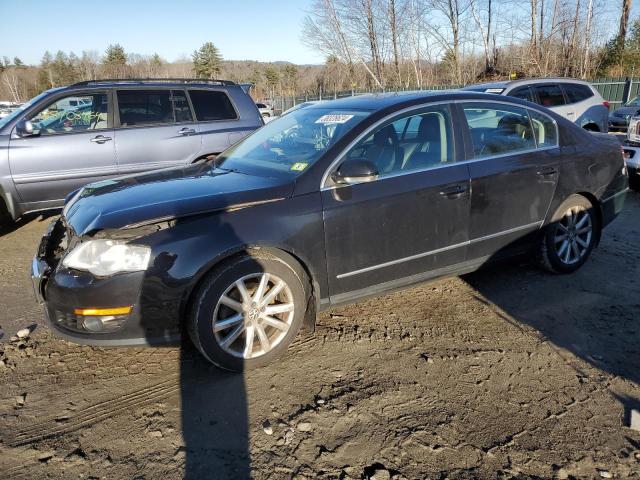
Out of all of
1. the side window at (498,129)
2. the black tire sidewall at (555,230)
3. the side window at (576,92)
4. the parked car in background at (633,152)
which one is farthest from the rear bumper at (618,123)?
the side window at (498,129)

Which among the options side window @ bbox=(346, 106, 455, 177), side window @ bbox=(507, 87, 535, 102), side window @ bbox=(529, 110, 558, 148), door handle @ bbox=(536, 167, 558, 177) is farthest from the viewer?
side window @ bbox=(507, 87, 535, 102)

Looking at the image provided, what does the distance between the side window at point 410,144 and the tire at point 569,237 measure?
1.34 metres

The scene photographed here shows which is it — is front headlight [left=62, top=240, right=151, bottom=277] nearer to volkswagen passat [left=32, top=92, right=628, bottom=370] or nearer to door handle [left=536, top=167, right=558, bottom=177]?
volkswagen passat [left=32, top=92, right=628, bottom=370]

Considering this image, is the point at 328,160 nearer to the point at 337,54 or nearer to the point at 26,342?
the point at 26,342

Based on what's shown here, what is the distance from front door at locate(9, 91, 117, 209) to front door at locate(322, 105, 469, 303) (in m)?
4.26

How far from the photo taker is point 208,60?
8156cm

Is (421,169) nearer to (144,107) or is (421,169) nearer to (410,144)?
(410,144)

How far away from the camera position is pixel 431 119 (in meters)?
3.69

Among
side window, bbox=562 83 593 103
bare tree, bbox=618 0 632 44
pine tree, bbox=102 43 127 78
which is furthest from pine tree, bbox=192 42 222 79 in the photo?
side window, bbox=562 83 593 103

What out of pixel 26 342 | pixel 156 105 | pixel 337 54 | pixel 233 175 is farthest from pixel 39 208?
pixel 337 54

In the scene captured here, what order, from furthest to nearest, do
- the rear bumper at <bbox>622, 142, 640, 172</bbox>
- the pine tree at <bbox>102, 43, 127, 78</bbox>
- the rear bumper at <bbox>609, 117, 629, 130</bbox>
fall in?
the pine tree at <bbox>102, 43, 127, 78</bbox> < the rear bumper at <bbox>609, 117, 629, 130</bbox> < the rear bumper at <bbox>622, 142, 640, 172</bbox>

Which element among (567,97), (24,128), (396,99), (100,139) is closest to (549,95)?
(567,97)

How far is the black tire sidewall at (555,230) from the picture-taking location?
13.9 feet

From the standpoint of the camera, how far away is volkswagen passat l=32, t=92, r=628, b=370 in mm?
2744
